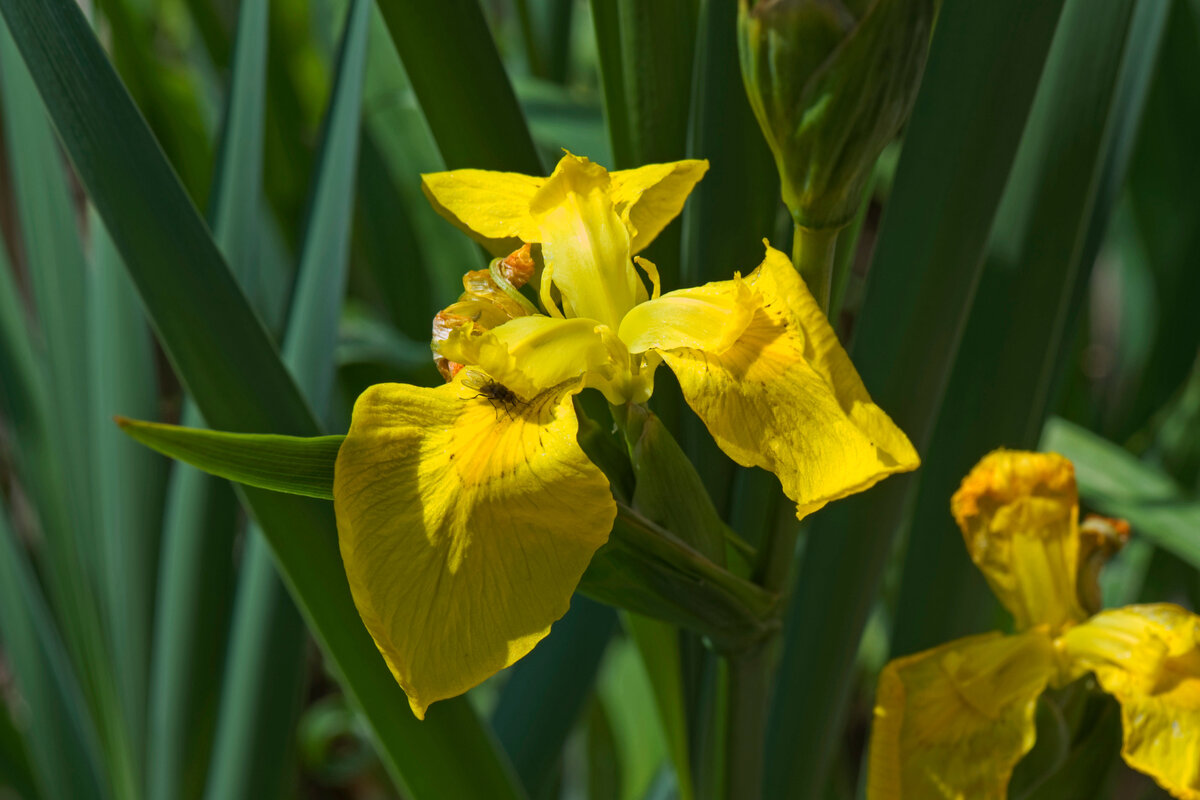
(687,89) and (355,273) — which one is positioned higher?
(687,89)

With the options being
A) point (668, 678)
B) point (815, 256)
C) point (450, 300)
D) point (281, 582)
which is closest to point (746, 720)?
point (668, 678)

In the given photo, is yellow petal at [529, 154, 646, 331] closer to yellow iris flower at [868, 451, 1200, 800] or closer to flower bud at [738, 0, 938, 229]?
flower bud at [738, 0, 938, 229]

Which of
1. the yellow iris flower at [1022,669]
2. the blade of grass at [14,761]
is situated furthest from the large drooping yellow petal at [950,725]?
the blade of grass at [14,761]

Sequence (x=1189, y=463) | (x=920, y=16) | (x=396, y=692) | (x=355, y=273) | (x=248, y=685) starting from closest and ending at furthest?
1. (x=920, y=16)
2. (x=396, y=692)
3. (x=248, y=685)
4. (x=1189, y=463)
5. (x=355, y=273)

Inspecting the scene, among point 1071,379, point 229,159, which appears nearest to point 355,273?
point 229,159

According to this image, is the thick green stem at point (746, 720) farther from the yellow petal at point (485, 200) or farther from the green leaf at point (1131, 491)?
the green leaf at point (1131, 491)

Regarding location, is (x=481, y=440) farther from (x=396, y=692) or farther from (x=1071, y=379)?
(x=1071, y=379)
